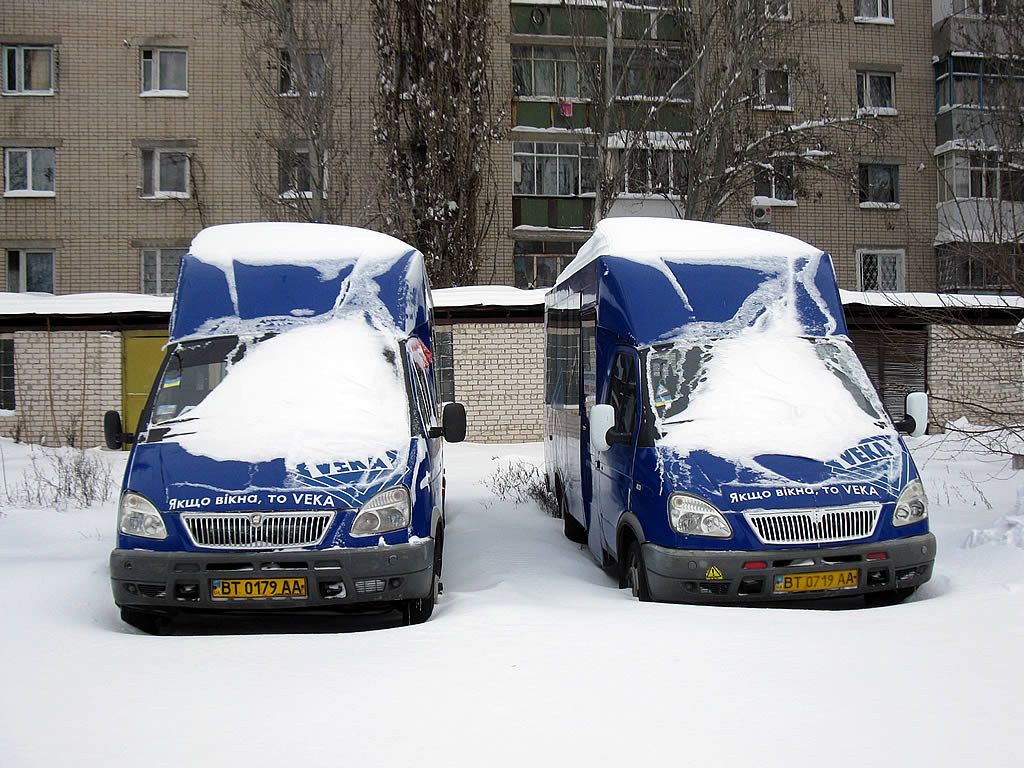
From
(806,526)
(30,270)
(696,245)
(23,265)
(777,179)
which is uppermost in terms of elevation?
(777,179)

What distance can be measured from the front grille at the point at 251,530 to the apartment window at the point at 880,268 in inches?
1049

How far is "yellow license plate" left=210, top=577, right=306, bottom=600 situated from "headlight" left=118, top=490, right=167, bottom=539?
0.43m

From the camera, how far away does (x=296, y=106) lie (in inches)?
982

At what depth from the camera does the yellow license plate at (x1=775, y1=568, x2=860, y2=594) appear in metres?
5.35

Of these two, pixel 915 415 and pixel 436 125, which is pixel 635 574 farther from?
pixel 436 125

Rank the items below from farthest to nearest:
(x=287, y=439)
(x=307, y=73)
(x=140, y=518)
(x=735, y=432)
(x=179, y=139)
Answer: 1. (x=179, y=139)
2. (x=307, y=73)
3. (x=735, y=432)
4. (x=287, y=439)
5. (x=140, y=518)

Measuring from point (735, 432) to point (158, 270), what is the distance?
80.7 ft

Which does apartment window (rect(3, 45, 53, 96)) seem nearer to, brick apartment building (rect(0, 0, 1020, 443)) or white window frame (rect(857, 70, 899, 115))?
brick apartment building (rect(0, 0, 1020, 443))

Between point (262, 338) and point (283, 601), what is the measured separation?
1978 millimetres

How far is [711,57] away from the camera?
23.5 metres

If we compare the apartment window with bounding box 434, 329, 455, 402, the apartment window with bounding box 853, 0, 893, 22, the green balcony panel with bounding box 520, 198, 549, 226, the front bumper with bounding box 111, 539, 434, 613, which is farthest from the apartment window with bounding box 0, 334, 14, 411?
the apartment window with bounding box 853, 0, 893, 22

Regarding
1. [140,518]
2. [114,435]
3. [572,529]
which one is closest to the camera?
[140,518]

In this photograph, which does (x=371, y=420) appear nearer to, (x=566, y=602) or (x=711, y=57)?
(x=566, y=602)

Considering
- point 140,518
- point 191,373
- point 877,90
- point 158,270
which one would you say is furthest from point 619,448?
point 877,90
